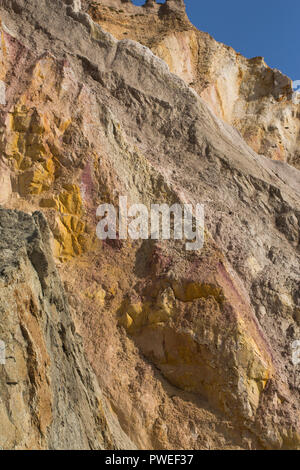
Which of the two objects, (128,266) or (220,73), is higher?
(220,73)

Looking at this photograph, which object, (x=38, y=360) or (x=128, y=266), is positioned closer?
(x=38, y=360)

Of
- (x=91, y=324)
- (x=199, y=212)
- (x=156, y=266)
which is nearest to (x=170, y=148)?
(x=199, y=212)

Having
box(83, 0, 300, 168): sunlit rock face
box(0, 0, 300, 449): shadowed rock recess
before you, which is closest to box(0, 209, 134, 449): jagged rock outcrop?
box(0, 0, 300, 449): shadowed rock recess

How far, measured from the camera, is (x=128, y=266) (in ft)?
49.7

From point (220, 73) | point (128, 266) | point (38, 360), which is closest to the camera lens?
point (38, 360)

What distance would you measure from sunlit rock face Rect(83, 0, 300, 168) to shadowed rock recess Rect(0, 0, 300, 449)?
563 centimetres

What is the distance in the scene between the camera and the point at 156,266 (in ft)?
48.8

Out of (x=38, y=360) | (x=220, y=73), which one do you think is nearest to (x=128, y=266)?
(x=38, y=360)

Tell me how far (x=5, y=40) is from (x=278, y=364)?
46.0ft

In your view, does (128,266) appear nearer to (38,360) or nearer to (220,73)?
(38,360)

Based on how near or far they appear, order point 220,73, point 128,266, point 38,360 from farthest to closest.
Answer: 1. point 220,73
2. point 128,266
3. point 38,360

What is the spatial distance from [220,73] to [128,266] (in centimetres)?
1786

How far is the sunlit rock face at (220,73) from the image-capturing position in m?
27.8

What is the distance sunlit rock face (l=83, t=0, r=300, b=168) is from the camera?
27.8 metres
